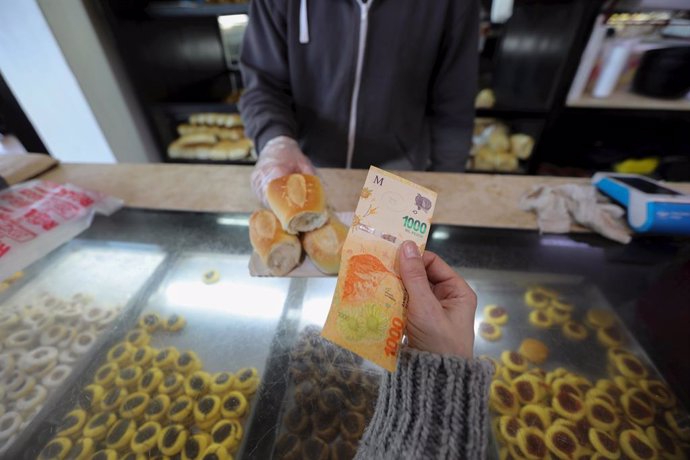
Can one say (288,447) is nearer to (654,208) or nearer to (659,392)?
(659,392)

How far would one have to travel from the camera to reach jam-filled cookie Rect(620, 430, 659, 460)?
0.52 metres

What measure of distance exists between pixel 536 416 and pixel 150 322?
0.84 meters

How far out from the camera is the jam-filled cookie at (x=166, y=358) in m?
0.65

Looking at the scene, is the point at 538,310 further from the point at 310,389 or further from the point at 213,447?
the point at 213,447

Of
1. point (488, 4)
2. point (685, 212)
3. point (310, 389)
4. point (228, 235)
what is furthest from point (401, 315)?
point (488, 4)

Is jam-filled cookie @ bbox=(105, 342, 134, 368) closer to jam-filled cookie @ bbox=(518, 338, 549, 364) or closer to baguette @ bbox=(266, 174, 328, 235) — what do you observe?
baguette @ bbox=(266, 174, 328, 235)

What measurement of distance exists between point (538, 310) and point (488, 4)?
5.59ft

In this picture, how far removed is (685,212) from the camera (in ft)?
2.64

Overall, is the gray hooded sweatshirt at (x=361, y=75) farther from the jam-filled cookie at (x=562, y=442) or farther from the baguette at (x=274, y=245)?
the jam-filled cookie at (x=562, y=442)

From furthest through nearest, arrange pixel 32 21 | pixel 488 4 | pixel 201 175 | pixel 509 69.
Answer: pixel 509 69 → pixel 488 4 → pixel 32 21 → pixel 201 175

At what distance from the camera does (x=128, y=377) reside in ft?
2.07

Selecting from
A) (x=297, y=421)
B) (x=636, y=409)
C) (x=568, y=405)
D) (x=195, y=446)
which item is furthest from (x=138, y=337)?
(x=636, y=409)

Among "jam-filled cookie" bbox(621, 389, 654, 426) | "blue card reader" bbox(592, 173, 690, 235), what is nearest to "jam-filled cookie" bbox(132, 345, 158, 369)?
"jam-filled cookie" bbox(621, 389, 654, 426)

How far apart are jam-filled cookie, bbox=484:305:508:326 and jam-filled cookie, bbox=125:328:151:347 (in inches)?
30.4
